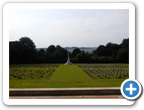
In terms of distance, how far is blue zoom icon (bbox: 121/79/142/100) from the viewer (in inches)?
150

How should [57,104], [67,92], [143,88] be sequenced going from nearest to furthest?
[143,88] < [57,104] < [67,92]

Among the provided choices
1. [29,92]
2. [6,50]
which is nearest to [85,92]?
[29,92]

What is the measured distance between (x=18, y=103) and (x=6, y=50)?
158cm

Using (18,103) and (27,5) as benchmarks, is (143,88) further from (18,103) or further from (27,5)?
(27,5)

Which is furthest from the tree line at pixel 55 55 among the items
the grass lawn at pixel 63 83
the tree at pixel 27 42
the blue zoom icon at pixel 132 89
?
the blue zoom icon at pixel 132 89

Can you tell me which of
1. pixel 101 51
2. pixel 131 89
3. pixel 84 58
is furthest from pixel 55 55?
pixel 131 89

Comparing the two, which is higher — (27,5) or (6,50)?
(27,5)

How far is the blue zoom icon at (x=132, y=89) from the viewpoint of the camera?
3814 millimetres

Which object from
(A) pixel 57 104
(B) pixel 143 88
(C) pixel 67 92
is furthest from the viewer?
(C) pixel 67 92

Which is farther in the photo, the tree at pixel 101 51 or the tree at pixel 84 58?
the tree at pixel 101 51

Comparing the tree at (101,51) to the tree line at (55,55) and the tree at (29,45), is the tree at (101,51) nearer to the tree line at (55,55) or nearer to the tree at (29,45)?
the tree line at (55,55)

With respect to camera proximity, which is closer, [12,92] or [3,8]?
[3,8]

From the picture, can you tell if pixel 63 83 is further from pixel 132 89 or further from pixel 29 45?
pixel 29 45

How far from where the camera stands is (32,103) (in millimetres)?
4289
